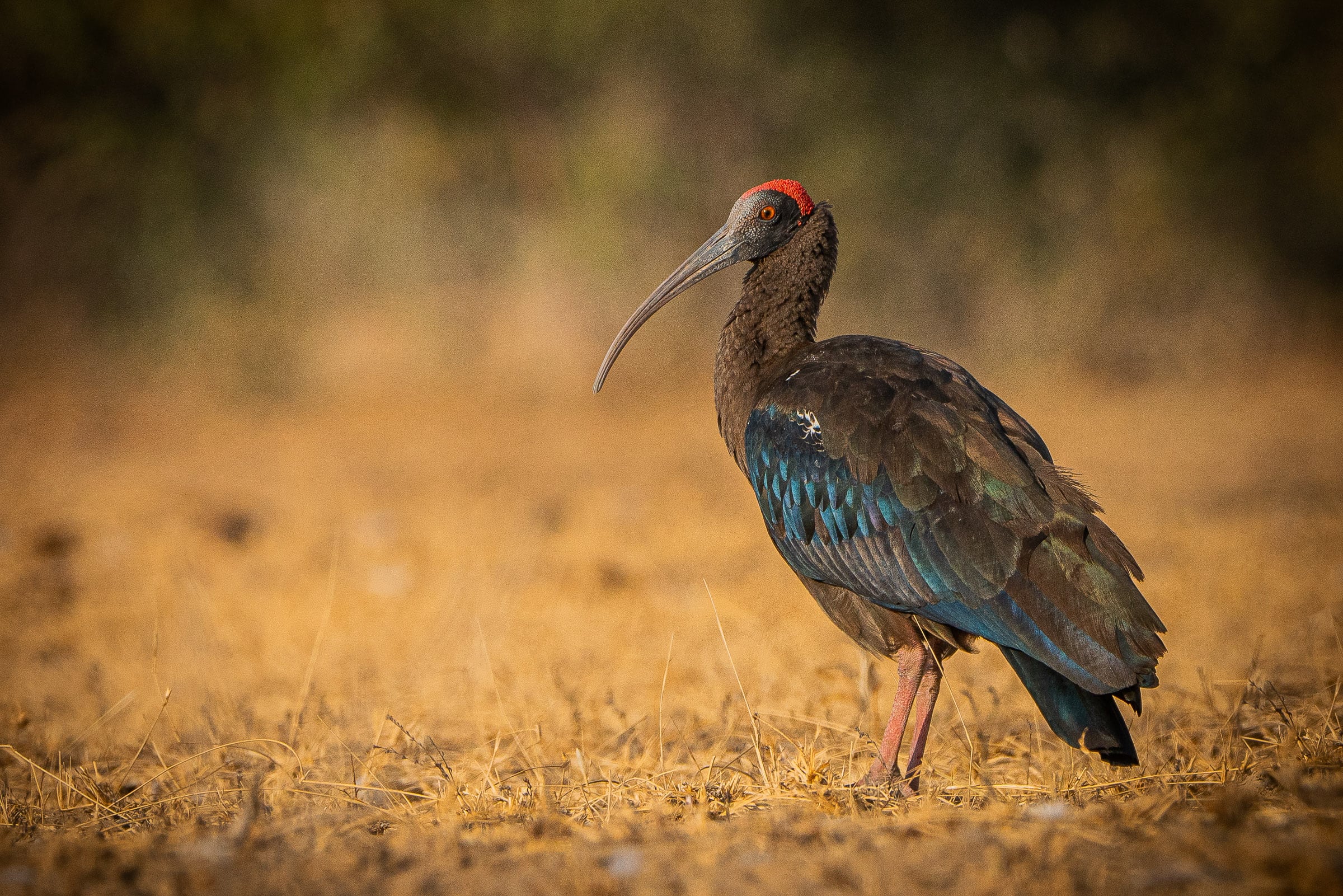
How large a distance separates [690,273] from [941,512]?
178 cm

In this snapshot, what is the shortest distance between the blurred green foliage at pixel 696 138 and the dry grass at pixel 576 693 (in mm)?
3582

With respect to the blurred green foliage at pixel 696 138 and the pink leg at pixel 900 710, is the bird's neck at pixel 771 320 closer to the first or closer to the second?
the pink leg at pixel 900 710

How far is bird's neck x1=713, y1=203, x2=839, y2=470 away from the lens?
4500mm

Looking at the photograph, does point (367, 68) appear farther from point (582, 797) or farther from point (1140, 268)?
point (582, 797)

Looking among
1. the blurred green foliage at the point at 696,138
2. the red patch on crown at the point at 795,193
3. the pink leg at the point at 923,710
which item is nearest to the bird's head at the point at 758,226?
the red patch on crown at the point at 795,193

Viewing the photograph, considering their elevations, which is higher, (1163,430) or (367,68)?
(367,68)

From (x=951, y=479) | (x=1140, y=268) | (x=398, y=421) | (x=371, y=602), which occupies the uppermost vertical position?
(x=1140, y=268)

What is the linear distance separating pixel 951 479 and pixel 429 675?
286 centimetres

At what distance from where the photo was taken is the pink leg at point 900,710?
377cm

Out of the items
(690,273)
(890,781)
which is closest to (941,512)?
(890,781)

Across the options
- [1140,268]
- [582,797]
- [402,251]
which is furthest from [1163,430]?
[402,251]

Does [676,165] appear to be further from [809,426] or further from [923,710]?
[923,710]

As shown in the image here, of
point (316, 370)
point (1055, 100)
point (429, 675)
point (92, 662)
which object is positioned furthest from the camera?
point (316, 370)

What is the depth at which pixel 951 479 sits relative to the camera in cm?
369
